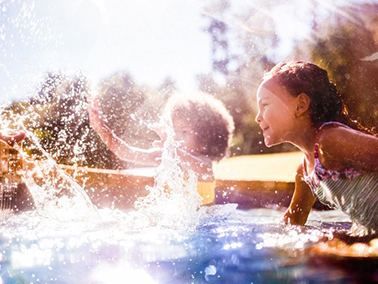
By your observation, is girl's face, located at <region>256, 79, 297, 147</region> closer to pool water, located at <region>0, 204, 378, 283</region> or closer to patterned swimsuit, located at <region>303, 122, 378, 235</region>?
patterned swimsuit, located at <region>303, 122, 378, 235</region>

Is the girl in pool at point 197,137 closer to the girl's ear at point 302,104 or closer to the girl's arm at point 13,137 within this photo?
the girl's arm at point 13,137

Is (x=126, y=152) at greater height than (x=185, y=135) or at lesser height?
lesser

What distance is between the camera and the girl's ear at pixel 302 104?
1408 mm

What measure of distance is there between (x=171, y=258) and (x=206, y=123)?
6.49 ft

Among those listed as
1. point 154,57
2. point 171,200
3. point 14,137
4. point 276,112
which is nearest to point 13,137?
point 14,137

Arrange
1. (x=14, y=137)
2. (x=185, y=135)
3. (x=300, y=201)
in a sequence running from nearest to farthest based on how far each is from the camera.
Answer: (x=300, y=201) → (x=14, y=137) → (x=185, y=135)

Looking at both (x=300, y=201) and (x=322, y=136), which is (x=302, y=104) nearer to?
(x=322, y=136)

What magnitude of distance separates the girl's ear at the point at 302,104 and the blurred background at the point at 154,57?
1.84 meters

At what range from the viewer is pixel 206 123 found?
2.84 metres

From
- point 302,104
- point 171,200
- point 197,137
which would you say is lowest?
point 171,200

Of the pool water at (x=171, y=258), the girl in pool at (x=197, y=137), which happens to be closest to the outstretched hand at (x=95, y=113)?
the girl in pool at (x=197, y=137)

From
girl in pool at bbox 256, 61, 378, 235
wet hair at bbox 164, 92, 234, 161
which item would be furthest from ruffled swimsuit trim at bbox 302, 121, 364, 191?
wet hair at bbox 164, 92, 234, 161

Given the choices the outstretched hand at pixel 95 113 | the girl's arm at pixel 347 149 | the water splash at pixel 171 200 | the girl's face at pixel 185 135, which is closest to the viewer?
the girl's arm at pixel 347 149

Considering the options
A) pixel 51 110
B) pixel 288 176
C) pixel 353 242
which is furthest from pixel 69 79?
pixel 353 242
